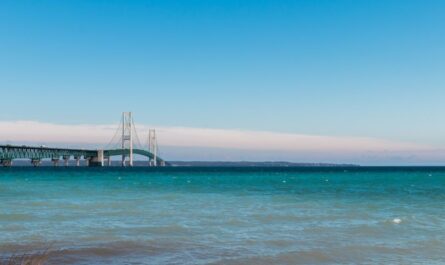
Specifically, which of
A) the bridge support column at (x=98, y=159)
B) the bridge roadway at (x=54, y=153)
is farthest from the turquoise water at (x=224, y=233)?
the bridge support column at (x=98, y=159)

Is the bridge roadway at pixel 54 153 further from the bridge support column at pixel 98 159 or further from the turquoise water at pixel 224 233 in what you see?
the turquoise water at pixel 224 233

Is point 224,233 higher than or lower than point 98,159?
lower

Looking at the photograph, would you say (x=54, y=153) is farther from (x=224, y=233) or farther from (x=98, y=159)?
(x=224, y=233)

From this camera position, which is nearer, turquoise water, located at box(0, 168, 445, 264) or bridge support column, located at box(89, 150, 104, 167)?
turquoise water, located at box(0, 168, 445, 264)

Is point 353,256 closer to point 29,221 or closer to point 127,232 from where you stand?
point 127,232

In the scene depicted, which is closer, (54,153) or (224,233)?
(224,233)

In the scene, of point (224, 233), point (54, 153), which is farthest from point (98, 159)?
point (224, 233)

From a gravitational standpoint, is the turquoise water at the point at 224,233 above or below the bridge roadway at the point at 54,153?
below

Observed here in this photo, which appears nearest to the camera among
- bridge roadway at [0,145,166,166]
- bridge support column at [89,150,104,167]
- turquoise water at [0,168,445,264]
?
turquoise water at [0,168,445,264]

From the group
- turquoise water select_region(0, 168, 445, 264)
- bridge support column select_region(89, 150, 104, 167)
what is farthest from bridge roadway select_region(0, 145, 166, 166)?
turquoise water select_region(0, 168, 445, 264)

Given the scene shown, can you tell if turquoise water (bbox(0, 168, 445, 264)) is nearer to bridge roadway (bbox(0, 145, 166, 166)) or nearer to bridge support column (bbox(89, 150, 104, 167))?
bridge roadway (bbox(0, 145, 166, 166))

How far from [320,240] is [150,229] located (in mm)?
6746

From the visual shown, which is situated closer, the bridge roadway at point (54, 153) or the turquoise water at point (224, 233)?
the turquoise water at point (224, 233)

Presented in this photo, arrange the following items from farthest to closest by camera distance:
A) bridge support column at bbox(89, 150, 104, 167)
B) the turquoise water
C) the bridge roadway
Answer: bridge support column at bbox(89, 150, 104, 167) → the bridge roadway → the turquoise water
